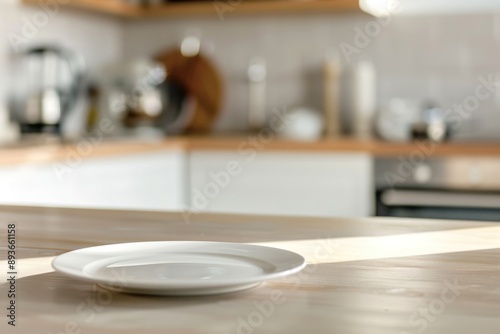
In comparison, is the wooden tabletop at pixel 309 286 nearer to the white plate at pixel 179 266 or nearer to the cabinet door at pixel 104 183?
the white plate at pixel 179 266

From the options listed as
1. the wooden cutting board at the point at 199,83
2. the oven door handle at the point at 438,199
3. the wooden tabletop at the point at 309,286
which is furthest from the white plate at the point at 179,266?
the wooden cutting board at the point at 199,83

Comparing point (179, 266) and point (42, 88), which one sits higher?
point (42, 88)

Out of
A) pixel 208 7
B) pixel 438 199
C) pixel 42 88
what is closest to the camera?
pixel 438 199

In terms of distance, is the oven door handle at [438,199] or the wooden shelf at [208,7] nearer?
the oven door handle at [438,199]

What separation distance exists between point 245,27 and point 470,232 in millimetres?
2922

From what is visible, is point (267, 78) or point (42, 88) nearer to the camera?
point (42, 88)

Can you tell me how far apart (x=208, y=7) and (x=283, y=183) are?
959mm

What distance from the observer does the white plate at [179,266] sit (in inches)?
29.2

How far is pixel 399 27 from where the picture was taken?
3.72m

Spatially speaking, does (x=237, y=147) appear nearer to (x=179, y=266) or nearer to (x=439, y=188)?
(x=439, y=188)

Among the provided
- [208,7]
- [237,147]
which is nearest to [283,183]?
[237,147]

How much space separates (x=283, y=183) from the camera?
333cm

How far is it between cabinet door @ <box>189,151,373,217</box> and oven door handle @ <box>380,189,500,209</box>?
0.31ft

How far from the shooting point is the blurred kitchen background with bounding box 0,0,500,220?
3.29 meters
